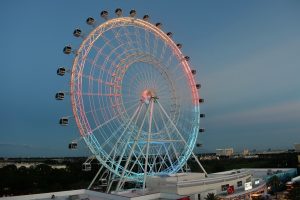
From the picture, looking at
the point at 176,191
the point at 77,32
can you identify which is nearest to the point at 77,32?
the point at 77,32

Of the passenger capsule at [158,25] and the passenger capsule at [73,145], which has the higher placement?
the passenger capsule at [158,25]

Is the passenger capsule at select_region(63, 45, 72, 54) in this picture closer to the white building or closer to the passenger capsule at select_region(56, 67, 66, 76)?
the passenger capsule at select_region(56, 67, 66, 76)

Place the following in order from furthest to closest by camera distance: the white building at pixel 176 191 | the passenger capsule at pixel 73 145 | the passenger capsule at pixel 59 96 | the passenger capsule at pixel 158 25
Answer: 1. the passenger capsule at pixel 158 25
2. the white building at pixel 176 191
3. the passenger capsule at pixel 59 96
4. the passenger capsule at pixel 73 145

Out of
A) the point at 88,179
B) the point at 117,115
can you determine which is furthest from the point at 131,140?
the point at 88,179

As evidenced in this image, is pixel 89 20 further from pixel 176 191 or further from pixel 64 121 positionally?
pixel 176 191

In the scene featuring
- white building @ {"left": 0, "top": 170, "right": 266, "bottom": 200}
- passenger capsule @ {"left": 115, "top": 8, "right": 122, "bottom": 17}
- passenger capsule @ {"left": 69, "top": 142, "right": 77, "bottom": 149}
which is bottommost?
white building @ {"left": 0, "top": 170, "right": 266, "bottom": 200}

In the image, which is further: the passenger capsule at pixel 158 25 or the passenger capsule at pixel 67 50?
the passenger capsule at pixel 158 25

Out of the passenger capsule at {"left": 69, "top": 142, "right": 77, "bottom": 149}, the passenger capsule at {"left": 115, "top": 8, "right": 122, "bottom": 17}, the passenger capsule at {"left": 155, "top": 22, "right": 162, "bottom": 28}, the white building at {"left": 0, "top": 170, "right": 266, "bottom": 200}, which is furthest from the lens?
the passenger capsule at {"left": 155, "top": 22, "right": 162, "bottom": 28}

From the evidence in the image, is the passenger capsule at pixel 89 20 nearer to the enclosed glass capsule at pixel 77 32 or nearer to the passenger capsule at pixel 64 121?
the enclosed glass capsule at pixel 77 32

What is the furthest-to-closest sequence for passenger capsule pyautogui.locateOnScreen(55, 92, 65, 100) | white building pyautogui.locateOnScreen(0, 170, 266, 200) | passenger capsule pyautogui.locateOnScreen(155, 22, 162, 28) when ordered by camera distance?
1. passenger capsule pyautogui.locateOnScreen(155, 22, 162, 28)
2. white building pyautogui.locateOnScreen(0, 170, 266, 200)
3. passenger capsule pyautogui.locateOnScreen(55, 92, 65, 100)

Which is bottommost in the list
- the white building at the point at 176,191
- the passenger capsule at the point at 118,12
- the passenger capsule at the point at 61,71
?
the white building at the point at 176,191

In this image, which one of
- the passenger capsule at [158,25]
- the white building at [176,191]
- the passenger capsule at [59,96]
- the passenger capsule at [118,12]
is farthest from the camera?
the passenger capsule at [158,25]

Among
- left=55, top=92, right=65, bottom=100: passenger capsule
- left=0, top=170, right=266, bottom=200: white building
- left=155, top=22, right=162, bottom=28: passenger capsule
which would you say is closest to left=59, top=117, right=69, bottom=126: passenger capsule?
left=55, top=92, right=65, bottom=100: passenger capsule

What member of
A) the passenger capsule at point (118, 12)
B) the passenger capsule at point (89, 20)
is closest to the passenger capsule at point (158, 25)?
the passenger capsule at point (118, 12)
